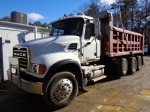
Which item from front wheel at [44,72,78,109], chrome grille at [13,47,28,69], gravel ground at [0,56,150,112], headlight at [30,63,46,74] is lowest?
gravel ground at [0,56,150,112]

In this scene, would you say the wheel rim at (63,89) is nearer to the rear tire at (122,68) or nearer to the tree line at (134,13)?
the rear tire at (122,68)

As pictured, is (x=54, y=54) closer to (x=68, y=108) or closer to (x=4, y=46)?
(x=68, y=108)

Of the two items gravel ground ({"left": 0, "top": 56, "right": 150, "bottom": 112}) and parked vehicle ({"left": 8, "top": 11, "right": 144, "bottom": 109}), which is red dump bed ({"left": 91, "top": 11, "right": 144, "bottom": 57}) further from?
gravel ground ({"left": 0, "top": 56, "right": 150, "bottom": 112})

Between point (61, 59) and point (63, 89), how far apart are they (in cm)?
82

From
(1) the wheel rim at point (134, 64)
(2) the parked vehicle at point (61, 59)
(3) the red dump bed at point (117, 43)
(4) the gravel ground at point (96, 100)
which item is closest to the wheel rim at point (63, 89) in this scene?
(2) the parked vehicle at point (61, 59)

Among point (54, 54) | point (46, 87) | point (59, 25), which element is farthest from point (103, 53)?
point (46, 87)

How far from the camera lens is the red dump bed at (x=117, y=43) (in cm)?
620

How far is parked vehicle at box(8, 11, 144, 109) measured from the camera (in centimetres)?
365

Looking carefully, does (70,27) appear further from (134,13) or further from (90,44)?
Result: (134,13)

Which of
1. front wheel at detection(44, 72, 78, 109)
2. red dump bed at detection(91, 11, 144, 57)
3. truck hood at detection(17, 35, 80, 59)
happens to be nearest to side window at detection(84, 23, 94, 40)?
truck hood at detection(17, 35, 80, 59)

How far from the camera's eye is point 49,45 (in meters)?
4.05

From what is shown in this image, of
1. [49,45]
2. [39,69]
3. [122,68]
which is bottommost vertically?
[122,68]

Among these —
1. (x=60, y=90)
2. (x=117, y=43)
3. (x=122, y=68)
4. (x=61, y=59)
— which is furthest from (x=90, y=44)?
(x=122, y=68)

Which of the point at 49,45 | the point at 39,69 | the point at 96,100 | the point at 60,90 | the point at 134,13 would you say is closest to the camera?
the point at 39,69
